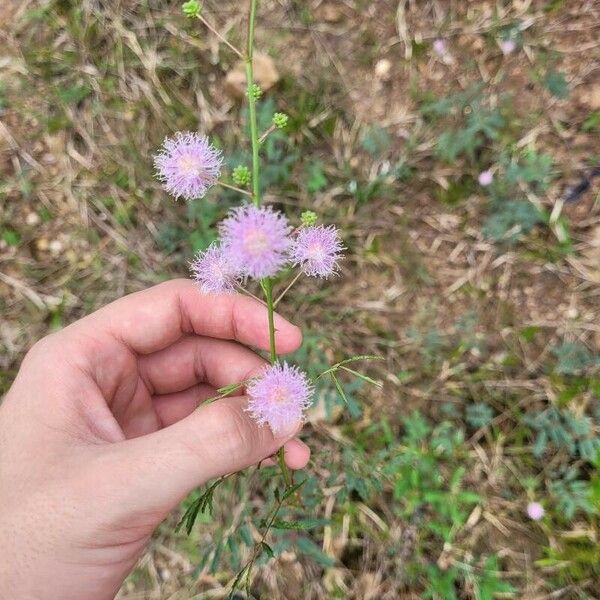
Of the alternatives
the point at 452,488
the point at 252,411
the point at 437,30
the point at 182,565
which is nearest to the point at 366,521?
the point at 452,488

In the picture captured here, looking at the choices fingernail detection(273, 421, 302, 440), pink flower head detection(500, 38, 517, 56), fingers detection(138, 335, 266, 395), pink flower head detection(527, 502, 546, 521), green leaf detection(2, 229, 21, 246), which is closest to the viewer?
fingernail detection(273, 421, 302, 440)

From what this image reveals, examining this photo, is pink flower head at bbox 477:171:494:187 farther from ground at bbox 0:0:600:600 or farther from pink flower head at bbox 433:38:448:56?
pink flower head at bbox 433:38:448:56

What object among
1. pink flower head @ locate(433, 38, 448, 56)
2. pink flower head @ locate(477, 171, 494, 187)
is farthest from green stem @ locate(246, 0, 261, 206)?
pink flower head @ locate(433, 38, 448, 56)

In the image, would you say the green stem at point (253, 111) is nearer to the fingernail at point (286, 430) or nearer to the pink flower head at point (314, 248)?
the pink flower head at point (314, 248)

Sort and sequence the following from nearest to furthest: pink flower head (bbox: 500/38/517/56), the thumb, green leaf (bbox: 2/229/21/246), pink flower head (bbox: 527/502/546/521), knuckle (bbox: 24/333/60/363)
→ the thumb, knuckle (bbox: 24/333/60/363), pink flower head (bbox: 527/502/546/521), pink flower head (bbox: 500/38/517/56), green leaf (bbox: 2/229/21/246)

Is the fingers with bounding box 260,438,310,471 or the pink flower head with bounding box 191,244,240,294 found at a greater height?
the pink flower head with bounding box 191,244,240,294

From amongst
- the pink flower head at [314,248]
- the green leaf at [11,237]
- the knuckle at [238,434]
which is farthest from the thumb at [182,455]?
the green leaf at [11,237]

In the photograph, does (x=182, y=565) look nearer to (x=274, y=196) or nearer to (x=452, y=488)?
(x=452, y=488)

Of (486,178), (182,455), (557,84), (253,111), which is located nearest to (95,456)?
(182,455)
